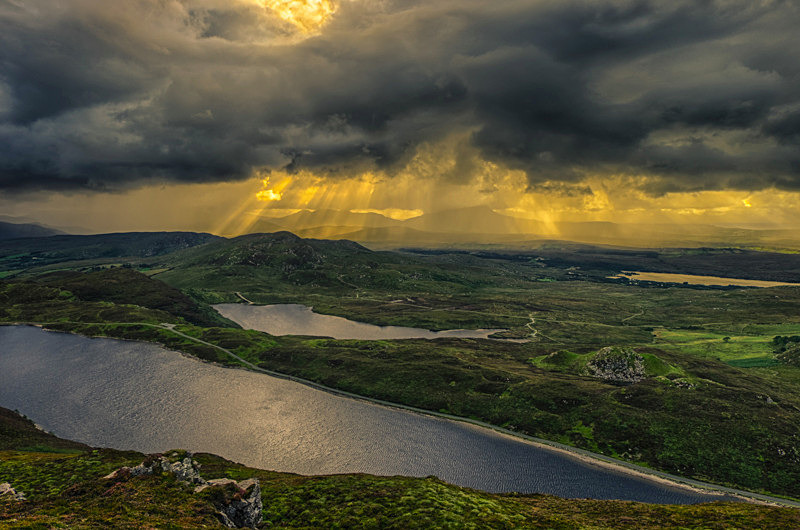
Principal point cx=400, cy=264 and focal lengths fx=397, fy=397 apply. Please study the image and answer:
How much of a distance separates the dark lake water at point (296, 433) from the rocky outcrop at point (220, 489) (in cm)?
5191

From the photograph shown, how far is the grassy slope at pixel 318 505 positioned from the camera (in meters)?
57.0

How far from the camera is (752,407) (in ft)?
507

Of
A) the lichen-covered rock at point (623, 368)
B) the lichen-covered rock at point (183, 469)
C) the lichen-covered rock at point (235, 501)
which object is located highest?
the lichen-covered rock at point (183, 469)

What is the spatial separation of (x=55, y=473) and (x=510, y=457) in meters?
122

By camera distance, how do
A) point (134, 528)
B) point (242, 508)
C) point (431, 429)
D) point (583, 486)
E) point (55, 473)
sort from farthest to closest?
point (431, 429), point (583, 486), point (55, 473), point (242, 508), point (134, 528)

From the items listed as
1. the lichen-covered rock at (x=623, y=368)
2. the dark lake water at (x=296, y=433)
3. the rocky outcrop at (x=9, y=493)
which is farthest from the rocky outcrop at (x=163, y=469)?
the lichen-covered rock at (x=623, y=368)

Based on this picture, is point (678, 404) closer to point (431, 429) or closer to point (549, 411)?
point (549, 411)

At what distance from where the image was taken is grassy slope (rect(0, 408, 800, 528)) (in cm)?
5703

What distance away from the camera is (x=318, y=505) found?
3157 inches

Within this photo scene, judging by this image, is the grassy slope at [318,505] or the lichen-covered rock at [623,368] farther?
the lichen-covered rock at [623,368]

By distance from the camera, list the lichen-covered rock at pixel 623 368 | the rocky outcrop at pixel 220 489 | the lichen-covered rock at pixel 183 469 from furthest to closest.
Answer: the lichen-covered rock at pixel 623 368 → the lichen-covered rock at pixel 183 469 → the rocky outcrop at pixel 220 489

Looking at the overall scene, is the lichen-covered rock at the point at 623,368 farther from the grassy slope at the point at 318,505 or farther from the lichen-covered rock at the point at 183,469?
the lichen-covered rock at the point at 183,469

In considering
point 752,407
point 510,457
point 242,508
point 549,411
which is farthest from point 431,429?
point 752,407

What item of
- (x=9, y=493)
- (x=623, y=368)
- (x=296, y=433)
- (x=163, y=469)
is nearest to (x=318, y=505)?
(x=163, y=469)
